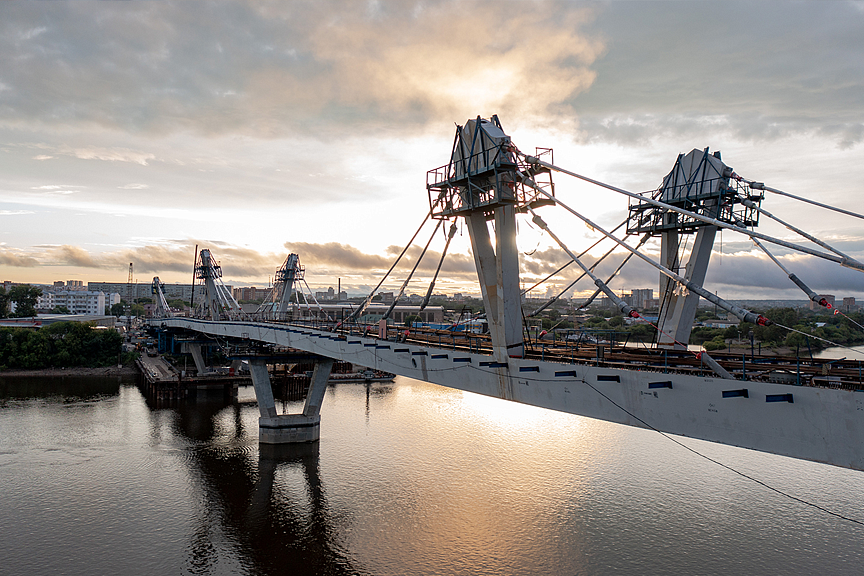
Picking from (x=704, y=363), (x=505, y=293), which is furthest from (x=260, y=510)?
(x=704, y=363)

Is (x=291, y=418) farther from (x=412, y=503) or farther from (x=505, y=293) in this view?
(x=505, y=293)

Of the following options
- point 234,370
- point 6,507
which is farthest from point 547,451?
point 234,370

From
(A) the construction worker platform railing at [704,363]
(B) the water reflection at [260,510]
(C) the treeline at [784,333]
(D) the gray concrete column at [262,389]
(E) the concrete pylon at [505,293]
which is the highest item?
(E) the concrete pylon at [505,293]

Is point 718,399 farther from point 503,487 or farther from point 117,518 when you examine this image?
point 117,518

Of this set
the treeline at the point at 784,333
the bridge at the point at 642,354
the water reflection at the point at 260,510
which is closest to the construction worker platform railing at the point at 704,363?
the bridge at the point at 642,354

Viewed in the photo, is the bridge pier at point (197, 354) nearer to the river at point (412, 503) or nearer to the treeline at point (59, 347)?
the treeline at point (59, 347)

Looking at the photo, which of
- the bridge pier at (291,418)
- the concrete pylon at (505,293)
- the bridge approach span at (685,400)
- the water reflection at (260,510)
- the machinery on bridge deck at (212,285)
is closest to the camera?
the bridge approach span at (685,400)

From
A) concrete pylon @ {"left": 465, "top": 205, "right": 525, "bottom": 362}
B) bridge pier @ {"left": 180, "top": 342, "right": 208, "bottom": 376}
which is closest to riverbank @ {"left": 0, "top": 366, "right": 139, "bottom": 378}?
bridge pier @ {"left": 180, "top": 342, "right": 208, "bottom": 376}
